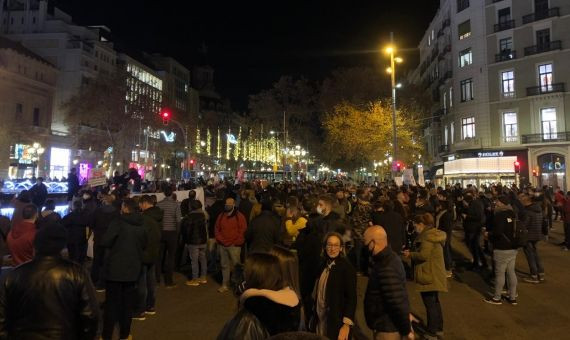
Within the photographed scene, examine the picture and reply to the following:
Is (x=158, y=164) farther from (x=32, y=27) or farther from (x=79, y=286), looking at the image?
(x=79, y=286)

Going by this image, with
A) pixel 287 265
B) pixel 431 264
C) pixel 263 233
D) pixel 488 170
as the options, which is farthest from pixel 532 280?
pixel 488 170

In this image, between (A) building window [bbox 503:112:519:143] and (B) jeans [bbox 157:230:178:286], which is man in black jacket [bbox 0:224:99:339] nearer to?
(B) jeans [bbox 157:230:178:286]

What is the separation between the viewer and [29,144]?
4641 cm

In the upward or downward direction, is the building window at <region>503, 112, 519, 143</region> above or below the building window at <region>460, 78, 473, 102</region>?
below

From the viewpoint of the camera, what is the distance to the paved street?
22.0ft

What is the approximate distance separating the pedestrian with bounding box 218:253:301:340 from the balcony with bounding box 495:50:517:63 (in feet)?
138

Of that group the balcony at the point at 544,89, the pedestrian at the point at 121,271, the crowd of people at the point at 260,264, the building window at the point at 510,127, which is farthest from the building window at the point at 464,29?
the pedestrian at the point at 121,271

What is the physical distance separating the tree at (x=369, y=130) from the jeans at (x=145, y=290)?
3074cm

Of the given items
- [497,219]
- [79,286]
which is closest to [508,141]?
[497,219]

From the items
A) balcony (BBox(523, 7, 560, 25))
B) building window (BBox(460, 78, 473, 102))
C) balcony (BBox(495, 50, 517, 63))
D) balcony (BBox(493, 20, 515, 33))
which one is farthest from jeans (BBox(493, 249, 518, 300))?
balcony (BBox(493, 20, 515, 33))

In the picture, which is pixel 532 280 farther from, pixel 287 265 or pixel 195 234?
pixel 287 265

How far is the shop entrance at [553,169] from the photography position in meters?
36.9

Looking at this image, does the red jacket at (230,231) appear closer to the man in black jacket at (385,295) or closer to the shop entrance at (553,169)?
the man in black jacket at (385,295)

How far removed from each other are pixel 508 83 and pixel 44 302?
4281cm
